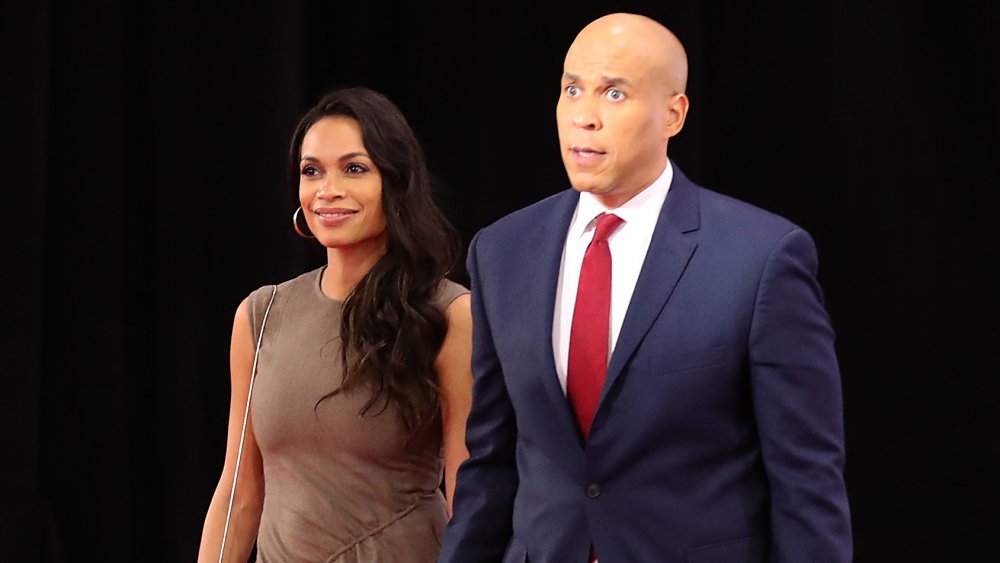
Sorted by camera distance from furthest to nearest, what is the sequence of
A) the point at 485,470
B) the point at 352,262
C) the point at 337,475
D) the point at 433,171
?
the point at 433,171
the point at 352,262
the point at 337,475
the point at 485,470

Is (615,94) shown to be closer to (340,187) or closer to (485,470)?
(485,470)

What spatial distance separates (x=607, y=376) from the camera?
1726mm

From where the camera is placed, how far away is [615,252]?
180cm

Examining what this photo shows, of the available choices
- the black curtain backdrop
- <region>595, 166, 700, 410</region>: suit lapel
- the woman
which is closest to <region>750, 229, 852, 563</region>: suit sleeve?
<region>595, 166, 700, 410</region>: suit lapel

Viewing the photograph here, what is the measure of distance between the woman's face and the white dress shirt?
560 mm

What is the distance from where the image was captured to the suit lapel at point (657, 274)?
5.65ft

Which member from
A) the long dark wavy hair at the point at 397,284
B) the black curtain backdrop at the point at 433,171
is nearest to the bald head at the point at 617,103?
the long dark wavy hair at the point at 397,284

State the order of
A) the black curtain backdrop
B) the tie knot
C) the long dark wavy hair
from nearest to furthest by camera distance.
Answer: the tie knot → the long dark wavy hair → the black curtain backdrop

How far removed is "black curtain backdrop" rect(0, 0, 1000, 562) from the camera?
321cm

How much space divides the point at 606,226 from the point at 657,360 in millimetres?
185

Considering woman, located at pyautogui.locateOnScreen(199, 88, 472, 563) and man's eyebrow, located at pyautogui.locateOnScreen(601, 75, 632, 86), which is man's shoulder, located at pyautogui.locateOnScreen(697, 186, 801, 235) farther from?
woman, located at pyautogui.locateOnScreen(199, 88, 472, 563)

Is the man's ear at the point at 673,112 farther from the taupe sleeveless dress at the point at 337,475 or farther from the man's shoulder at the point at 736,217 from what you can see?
the taupe sleeveless dress at the point at 337,475

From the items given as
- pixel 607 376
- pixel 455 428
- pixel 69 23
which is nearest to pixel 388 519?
pixel 455 428

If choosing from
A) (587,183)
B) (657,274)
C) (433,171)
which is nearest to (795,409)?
(657,274)
